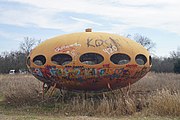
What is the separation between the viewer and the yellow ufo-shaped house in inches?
416

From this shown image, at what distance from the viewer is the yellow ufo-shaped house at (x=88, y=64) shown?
34.7 feet

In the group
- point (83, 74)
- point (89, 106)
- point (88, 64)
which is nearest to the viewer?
point (89, 106)

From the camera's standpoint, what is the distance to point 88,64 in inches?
423

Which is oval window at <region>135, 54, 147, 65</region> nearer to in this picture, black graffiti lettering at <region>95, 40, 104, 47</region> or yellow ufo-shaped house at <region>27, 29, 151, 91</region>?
yellow ufo-shaped house at <region>27, 29, 151, 91</region>

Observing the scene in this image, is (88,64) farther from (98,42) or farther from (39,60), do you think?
(39,60)

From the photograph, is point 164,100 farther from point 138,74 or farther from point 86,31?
point 86,31

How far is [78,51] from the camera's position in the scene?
1057 cm

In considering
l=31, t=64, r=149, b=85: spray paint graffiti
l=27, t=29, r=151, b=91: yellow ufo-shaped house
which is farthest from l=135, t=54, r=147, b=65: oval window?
l=31, t=64, r=149, b=85: spray paint graffiti

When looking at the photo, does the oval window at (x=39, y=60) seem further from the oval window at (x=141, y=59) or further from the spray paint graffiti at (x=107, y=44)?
the oval window at (x=141, y=59)

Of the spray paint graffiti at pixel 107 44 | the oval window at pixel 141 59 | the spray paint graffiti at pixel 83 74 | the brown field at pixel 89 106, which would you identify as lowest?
the brown field at pixel 89 106

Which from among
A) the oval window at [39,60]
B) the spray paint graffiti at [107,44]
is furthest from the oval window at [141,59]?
the oval window at [39,60]

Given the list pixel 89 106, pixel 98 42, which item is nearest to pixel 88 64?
pixel 98 42

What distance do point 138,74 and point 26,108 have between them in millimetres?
4065

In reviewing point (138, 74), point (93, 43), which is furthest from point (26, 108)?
point (138, 74)
